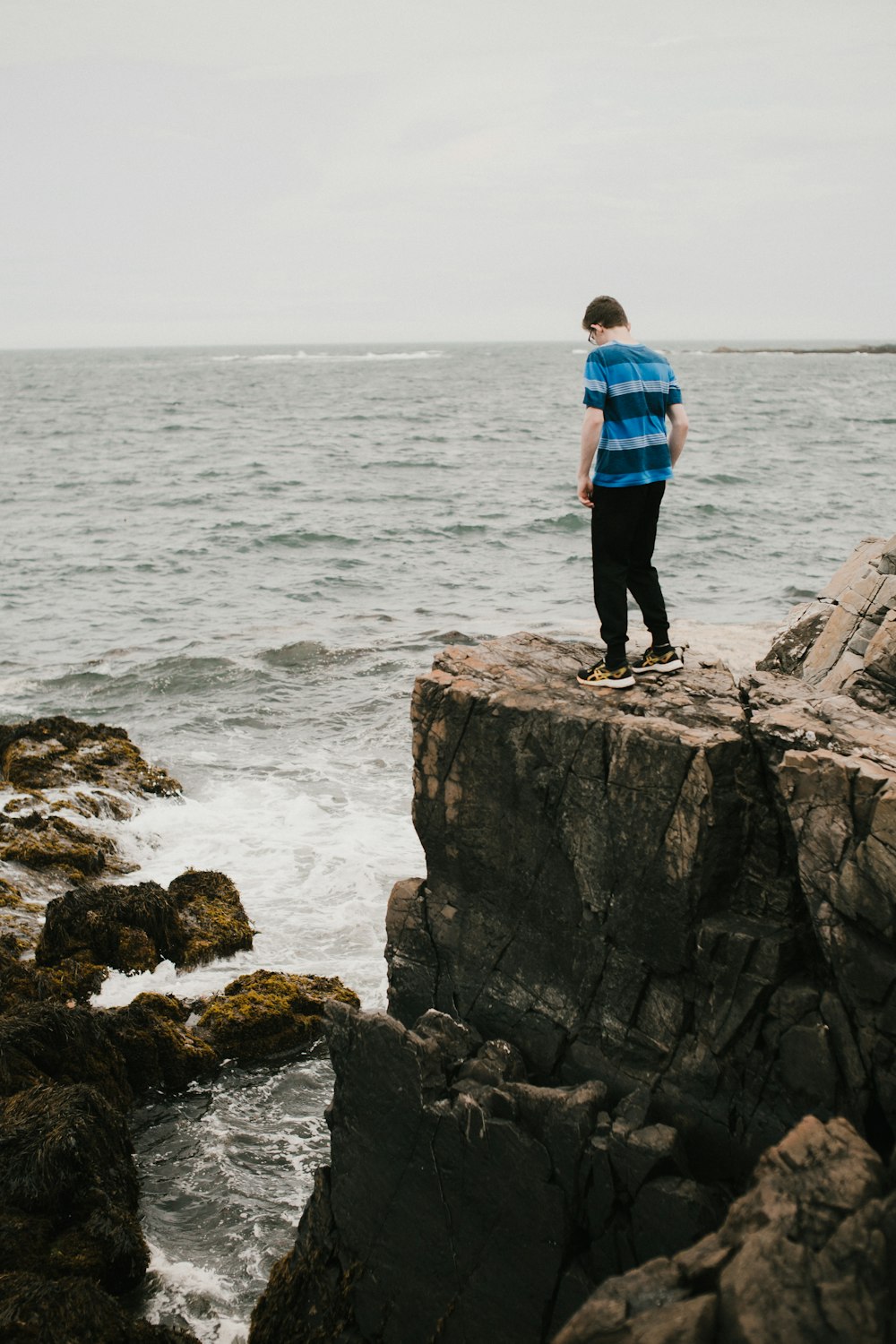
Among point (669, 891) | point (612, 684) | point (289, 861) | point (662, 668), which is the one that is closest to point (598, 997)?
point (669, 891)

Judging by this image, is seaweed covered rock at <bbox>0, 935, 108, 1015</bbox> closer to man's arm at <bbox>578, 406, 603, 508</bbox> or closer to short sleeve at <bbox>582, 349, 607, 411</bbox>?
man's arm at <bbox>578, 406, 603, 508</bbox>

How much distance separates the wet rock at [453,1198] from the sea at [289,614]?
3.27ft

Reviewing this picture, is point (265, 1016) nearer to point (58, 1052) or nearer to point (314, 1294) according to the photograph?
point (58, 1052)

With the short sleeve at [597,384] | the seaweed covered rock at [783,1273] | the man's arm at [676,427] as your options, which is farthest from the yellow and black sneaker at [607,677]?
the seaweed covered rock at [783,1273]

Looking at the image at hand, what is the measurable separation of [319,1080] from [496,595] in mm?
16949

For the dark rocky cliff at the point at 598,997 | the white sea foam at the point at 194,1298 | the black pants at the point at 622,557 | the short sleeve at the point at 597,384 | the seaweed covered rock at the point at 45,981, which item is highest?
the short sleeve at the point at 597,384

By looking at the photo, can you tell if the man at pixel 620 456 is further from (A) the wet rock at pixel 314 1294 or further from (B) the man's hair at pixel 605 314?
(A) the wet rock at pixel 314 1294

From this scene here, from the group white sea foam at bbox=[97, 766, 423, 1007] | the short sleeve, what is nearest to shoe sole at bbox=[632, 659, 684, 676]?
the short sleeve

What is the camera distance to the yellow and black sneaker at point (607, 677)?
7082 millimetres

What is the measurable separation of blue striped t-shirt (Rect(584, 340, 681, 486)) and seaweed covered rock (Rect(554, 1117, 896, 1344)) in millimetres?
4228

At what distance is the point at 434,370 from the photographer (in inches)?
5581

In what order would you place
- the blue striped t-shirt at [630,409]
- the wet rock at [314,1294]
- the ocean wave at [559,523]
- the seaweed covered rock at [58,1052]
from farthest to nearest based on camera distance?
the ocean wave at [559,523]
the seaweed covered rock at [58,1052]
the blue striped t-shirt at [630,409]
the wet rock at [314,1294]

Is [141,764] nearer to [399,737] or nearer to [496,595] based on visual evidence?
[399,737]

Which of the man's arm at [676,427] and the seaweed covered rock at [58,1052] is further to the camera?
the seaweed covered rock at [58,1052]
